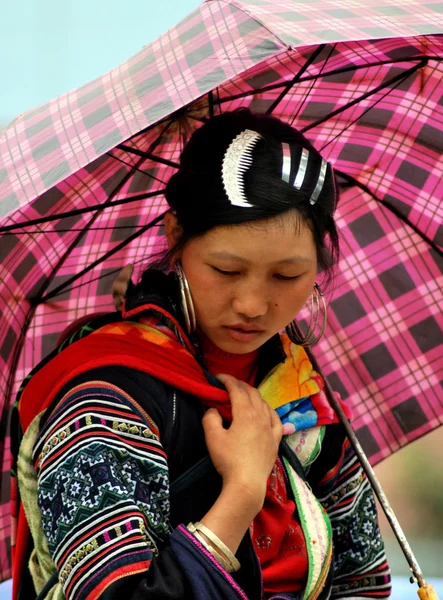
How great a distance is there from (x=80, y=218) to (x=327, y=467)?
2.64ft

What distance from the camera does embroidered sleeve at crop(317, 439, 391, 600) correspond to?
2160 mm

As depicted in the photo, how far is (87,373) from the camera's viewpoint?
1721 millimetres

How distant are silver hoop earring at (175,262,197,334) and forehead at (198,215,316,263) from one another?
0.08m

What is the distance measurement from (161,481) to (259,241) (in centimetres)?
46

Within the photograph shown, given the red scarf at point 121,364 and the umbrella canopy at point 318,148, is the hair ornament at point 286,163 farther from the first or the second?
the red scarf at point 121,364

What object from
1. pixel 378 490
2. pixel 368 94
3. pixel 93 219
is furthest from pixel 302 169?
pixel 378 490

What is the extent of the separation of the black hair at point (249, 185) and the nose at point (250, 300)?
0.41 ft

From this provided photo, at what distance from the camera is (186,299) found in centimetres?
184

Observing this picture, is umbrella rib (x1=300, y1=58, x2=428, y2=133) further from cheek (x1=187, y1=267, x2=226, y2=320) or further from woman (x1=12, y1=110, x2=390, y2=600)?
cheek (x1=187, y1=267, x2=226, y2=320)

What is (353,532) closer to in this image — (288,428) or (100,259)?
(288,428)

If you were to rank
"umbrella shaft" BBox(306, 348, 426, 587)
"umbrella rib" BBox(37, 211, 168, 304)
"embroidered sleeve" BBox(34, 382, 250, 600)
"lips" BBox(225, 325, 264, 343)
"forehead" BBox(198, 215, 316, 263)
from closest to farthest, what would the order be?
"embroidered sleeve" BBox(34, 382, 250, 600), "forehead" BBox(198, 215, 316, 263), "lips" BBox(225, 325, 264, 343), "umbrella shaft" BBox(306, 348, 426, 587), "umbrella rib" BBox(37, 211, 168, 304)

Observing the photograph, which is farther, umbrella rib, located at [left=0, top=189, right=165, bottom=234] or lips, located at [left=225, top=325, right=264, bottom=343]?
umbrella rib, located at [left=0, top=189, right=165, bottom=234]

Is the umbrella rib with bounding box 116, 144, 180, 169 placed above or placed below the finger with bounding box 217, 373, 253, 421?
above

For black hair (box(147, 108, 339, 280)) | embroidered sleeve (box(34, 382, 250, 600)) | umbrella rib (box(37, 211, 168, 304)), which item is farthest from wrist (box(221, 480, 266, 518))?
umbrella rib (box(37, 211, 168, 304))
